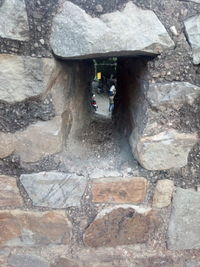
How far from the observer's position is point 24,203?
3.76 feet

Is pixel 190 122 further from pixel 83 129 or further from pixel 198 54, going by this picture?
pixel 83 129

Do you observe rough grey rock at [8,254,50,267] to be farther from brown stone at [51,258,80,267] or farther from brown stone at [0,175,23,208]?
brown stone at [0,175,23,208]

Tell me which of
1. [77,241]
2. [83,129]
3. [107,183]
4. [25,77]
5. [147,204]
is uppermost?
[25,77]

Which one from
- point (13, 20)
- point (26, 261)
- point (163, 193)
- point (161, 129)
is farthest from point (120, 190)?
point (13, 20)

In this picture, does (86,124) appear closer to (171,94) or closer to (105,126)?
(105,126)

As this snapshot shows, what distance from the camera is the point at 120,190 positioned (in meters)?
1.13

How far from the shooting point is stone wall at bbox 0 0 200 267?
891 mm

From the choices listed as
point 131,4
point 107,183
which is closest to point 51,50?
point 131,4

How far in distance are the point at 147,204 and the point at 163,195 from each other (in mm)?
76

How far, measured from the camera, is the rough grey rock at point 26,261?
125 centimetres

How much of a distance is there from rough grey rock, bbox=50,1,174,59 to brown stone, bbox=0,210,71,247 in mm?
646

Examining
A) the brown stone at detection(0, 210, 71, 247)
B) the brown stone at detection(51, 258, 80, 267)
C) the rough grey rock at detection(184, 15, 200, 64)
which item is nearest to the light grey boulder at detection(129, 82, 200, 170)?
the rough grey rock at detection(184, 15, 200, 64)

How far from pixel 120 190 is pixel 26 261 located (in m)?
0.53

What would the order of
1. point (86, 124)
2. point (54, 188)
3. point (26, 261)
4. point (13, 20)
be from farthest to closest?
point (86, 124) < point (26, 261) < point (54, 188) < point (13, 20)
